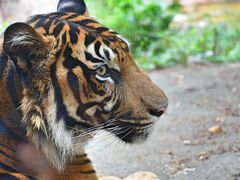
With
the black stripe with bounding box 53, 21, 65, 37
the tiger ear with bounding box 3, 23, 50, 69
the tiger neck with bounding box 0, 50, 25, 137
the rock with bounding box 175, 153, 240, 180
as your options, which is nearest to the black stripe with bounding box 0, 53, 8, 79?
the tiger neck with bounding box 0, 50, 25, 137

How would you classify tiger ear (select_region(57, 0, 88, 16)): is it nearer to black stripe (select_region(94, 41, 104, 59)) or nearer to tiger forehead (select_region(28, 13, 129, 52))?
tiger forehead (select_region(28, 13, 129, 52))

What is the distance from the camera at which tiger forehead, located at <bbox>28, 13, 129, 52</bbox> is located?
248cm

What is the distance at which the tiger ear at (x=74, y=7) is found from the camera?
276 cm

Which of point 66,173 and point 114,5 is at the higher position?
point 66,173

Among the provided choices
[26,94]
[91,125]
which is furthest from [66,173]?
[26,94]

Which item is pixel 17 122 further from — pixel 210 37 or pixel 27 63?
pixel 210 37

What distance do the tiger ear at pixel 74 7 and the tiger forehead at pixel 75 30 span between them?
0.14 meters

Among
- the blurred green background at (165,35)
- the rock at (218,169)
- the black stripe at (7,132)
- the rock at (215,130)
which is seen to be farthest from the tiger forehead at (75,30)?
the blurred green background at (165,35)

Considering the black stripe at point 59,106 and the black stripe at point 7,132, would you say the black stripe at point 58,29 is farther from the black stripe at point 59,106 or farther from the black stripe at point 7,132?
the black stripe at point 7,132

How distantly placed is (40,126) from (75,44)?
405 millimetres

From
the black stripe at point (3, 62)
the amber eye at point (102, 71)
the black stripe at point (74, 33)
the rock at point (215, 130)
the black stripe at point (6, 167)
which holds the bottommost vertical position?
the rock at point (215, 130)

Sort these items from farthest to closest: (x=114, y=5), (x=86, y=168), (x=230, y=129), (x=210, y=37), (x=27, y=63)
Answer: (x=114, y=5)
(x=210, y=37)
(x=230, y=129)
(x=86, y=168)
(x=27, y=63)

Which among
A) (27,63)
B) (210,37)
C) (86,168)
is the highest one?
(27,63)

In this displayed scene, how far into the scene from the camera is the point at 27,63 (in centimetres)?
238
